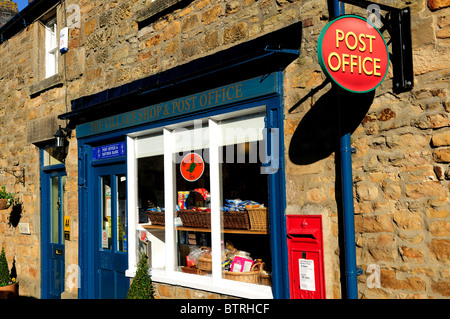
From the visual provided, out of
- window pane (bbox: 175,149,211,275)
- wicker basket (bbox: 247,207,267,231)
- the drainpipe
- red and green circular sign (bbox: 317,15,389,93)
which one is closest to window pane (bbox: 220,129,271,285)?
wicker basket (bbox: 247,207,267,231)

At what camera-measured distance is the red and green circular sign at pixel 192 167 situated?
5766 mm

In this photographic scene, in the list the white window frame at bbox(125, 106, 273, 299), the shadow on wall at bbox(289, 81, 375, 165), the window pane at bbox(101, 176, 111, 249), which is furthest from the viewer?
the window pane at bbox(101, 176, 111, 249)

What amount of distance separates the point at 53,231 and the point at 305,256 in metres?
5.70

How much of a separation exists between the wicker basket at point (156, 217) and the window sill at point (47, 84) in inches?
120

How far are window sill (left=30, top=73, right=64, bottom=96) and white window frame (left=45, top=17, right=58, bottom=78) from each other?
31 centimetres

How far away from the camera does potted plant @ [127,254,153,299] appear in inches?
232

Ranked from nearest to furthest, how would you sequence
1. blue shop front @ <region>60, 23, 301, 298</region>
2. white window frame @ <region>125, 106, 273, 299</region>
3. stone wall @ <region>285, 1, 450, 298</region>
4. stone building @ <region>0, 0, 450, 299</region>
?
stone wall @ <region>285, 1, 450, 298</region>
stone building @ <region>0, 0, 450, 299</region>
blue shop front @ <region>60, 23, 301, 298</region>
white window frame @ <region>125, 106, 273, 299</region>

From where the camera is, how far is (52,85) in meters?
8.22

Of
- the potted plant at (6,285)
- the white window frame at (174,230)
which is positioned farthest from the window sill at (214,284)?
the potted plant at (6,285)

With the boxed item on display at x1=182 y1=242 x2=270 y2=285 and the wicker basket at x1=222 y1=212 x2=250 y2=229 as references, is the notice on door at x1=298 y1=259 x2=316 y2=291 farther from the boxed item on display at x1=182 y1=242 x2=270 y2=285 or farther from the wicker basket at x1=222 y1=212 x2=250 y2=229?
the wicker basket at x1=222 y1=212 x2=250 y2=229

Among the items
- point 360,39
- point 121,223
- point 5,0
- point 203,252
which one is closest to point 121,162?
point 121,223

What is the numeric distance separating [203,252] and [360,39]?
318cm

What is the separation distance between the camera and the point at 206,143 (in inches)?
224

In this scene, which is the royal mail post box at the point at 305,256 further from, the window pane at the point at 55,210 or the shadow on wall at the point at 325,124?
the window pane at the point at 55,210
